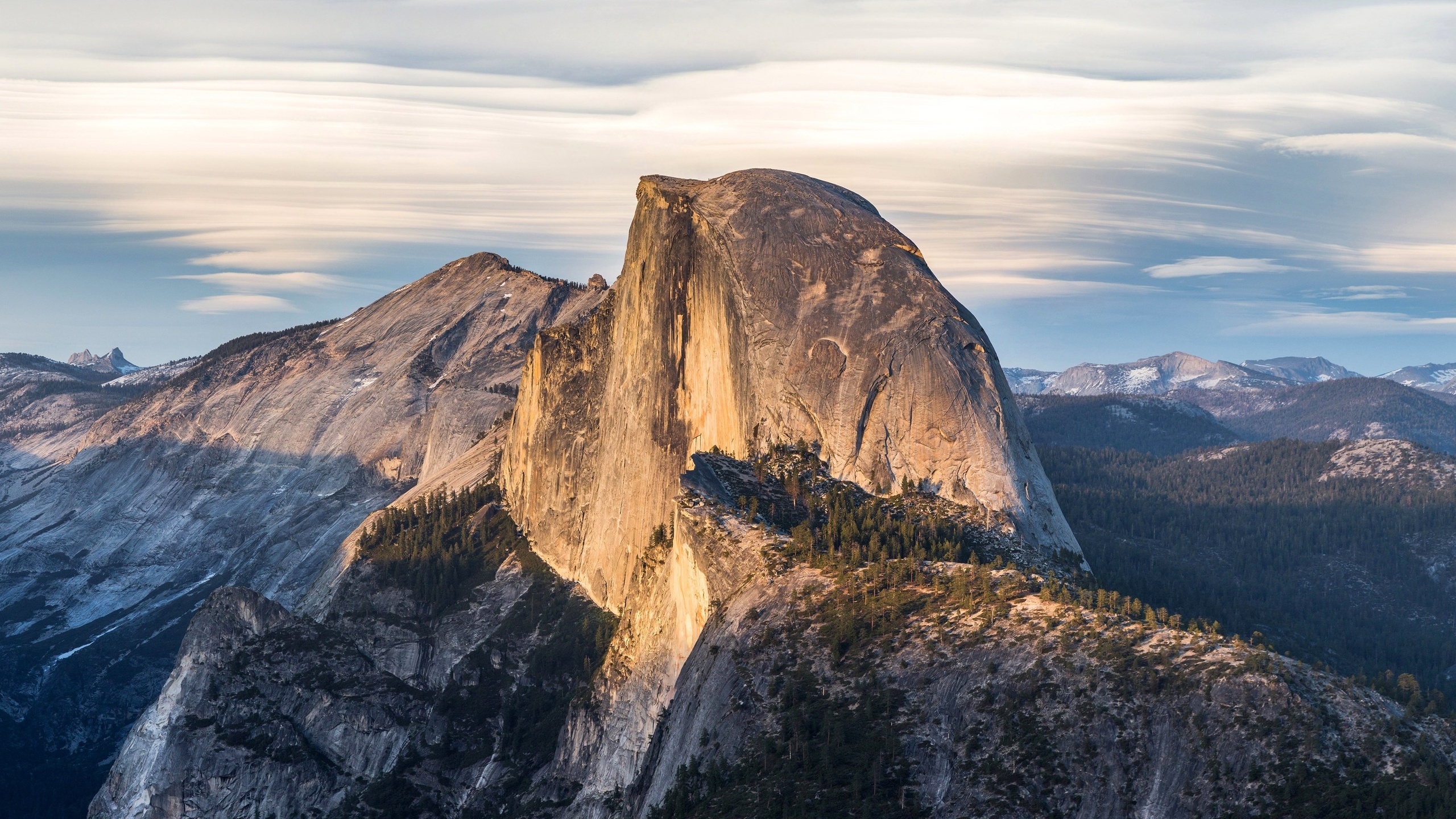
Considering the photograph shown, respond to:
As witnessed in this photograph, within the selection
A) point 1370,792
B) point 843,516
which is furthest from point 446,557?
point 1370,792

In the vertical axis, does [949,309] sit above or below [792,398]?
above

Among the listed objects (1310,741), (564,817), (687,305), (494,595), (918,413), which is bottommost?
(564,817)

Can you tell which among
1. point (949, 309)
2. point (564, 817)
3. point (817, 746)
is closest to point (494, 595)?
point (564, 817)

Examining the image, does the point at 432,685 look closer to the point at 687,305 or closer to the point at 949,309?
the point at 687,305

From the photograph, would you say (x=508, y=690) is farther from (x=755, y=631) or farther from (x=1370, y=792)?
(x=1370, y=792)

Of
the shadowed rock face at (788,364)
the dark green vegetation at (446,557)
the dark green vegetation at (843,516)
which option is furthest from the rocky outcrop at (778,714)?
the dark green vegetation at (446,557)

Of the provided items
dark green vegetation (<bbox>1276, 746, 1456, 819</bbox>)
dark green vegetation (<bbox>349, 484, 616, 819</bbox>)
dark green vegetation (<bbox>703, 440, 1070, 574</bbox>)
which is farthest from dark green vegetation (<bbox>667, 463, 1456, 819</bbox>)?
dark green vegetation (<bbox>349, 484, 616, 819</bbox>)

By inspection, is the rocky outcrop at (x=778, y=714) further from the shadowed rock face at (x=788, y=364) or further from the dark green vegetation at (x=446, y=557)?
the dark green vegetation at (x=446, y=557)
